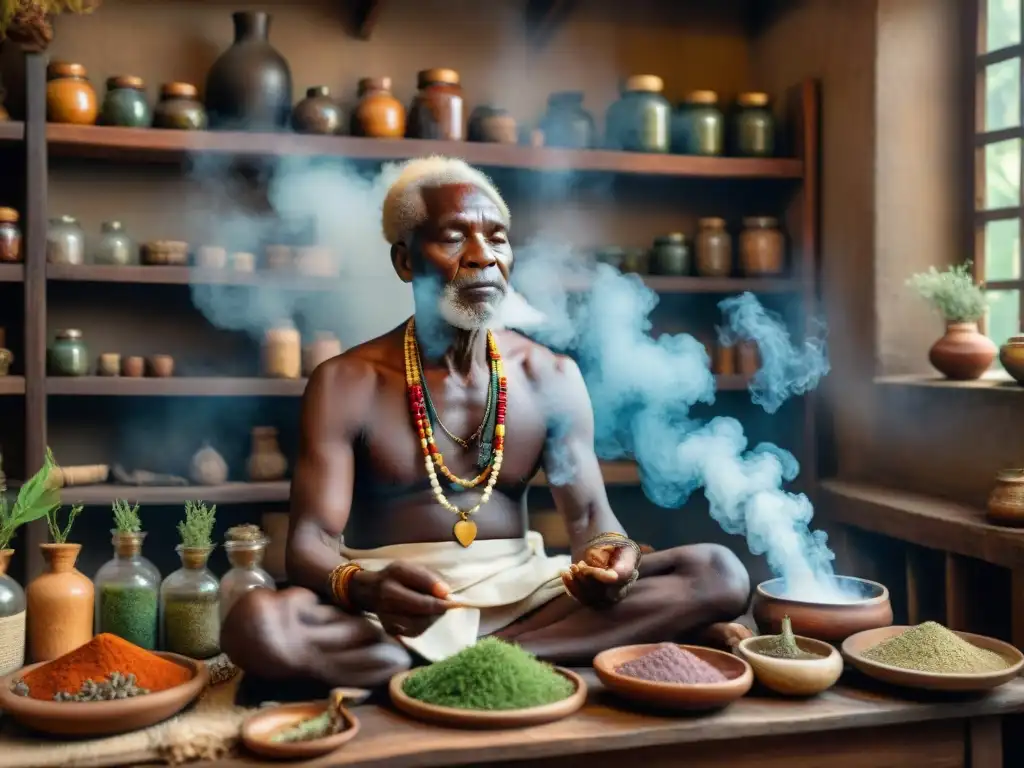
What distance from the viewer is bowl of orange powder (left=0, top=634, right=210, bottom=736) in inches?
75.3

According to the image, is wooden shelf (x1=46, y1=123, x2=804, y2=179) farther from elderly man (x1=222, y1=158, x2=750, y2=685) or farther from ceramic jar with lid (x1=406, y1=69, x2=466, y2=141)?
elderly man (x1=222, y1=158, x2=750, y2=685)

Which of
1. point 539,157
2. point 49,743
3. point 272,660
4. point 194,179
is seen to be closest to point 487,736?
point 272,660

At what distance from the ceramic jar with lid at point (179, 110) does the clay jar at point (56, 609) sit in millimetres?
1642

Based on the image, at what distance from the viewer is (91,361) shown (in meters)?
3.82

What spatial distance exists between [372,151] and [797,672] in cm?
230

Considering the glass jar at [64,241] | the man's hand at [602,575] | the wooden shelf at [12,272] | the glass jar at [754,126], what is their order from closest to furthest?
1. the man's hand at [602,575]
2. the wooden shelf at [12,272]
3. the glass jar at [64,241]
4. the glass jar at [754,126]

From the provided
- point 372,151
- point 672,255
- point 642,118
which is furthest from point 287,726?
point 642,118

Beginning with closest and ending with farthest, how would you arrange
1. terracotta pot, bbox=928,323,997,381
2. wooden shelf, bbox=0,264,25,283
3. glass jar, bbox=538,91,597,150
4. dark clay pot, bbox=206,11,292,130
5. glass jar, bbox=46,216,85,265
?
terracotta pot, bbox=928,323,997,381 → wooden shelf, bbox=0,264,25,283 → glass jar, bbox=46,216,85,265 → dark clay pot, bbox=206,11,292,130 → glass jar, bbox=538,91,597,150

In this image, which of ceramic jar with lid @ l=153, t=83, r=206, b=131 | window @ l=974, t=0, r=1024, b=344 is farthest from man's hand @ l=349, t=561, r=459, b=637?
window @ l=974, t=0, r=1024, b=344

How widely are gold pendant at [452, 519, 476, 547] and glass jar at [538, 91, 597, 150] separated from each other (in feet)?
6.05

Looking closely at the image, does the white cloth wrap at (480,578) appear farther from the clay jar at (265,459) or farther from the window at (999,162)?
the window at (999,162)

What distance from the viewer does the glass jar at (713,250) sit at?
4012 millimetres

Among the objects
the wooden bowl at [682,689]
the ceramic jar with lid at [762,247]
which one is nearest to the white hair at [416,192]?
the wooden bowl at [682,689]

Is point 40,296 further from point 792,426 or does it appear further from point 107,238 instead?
point 792,426
